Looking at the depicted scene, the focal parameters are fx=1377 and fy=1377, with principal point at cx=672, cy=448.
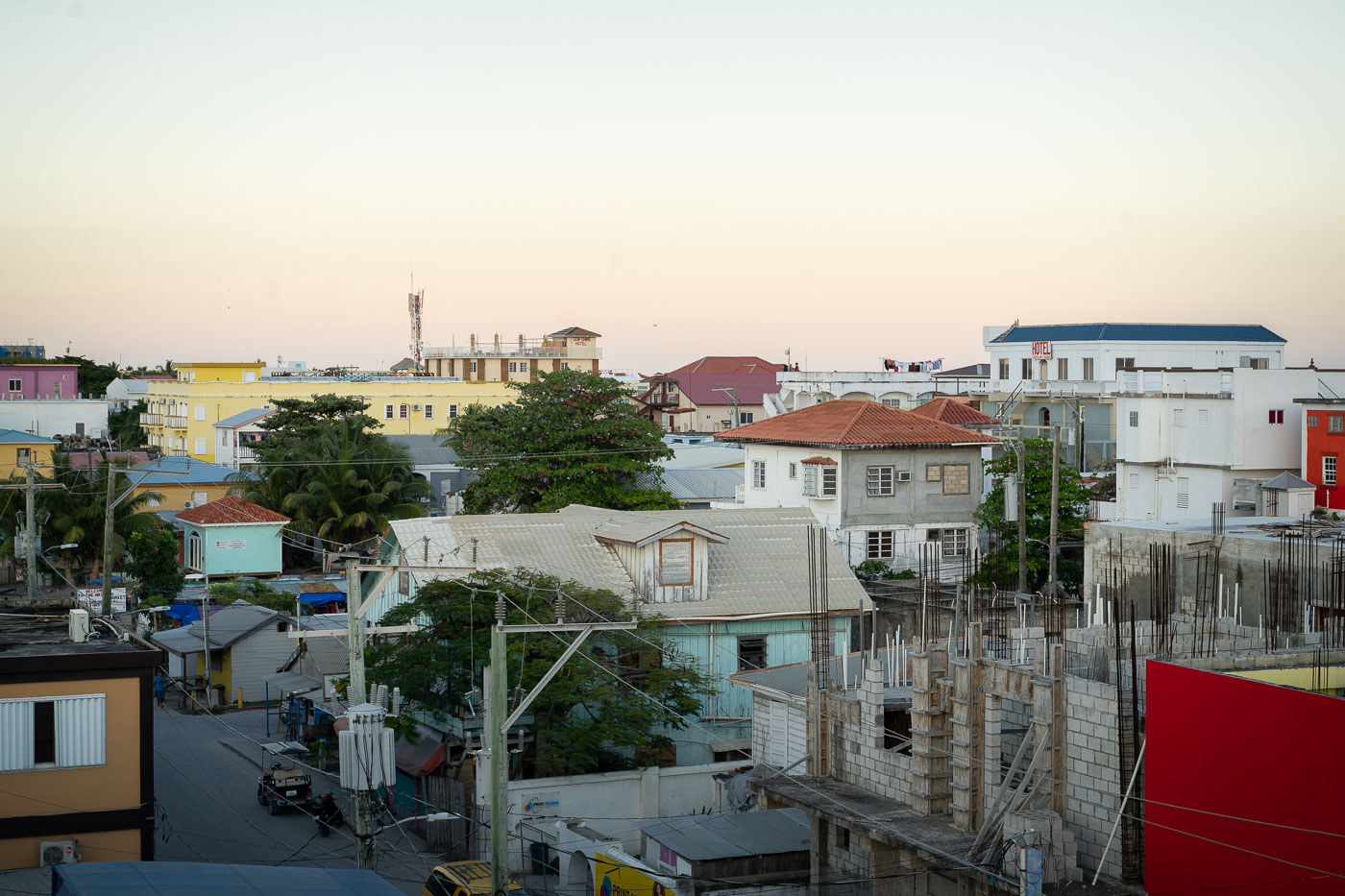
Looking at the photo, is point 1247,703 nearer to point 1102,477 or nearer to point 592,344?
point 1102,477

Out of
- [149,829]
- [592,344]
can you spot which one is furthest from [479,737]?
[592,344]

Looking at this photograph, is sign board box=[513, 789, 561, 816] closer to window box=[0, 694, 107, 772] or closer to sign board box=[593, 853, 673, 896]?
sign board box=[593, 853, 673, 896]

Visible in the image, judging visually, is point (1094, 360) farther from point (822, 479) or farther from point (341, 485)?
point (341, 485)

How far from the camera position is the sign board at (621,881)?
64.0ft

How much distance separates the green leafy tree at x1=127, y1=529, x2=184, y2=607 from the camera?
46812mm

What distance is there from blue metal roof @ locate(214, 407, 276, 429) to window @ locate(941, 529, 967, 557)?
51325mm

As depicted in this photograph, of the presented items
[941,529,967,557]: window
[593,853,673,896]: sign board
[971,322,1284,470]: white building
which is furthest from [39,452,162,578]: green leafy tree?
[971,322,1284,470]: white building

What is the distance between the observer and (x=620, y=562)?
102 feet

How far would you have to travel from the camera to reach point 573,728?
25.6 m

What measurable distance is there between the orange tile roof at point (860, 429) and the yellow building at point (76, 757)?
2760 cm

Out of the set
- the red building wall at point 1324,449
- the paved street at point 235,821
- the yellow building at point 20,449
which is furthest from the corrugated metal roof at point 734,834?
the yellow building at point 20,449

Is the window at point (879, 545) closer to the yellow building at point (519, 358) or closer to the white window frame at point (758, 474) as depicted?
the white window frame at point (758, 474)

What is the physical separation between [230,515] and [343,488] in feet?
15.1

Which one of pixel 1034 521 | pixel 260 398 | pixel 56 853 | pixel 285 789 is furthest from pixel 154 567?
pixel 260 398
